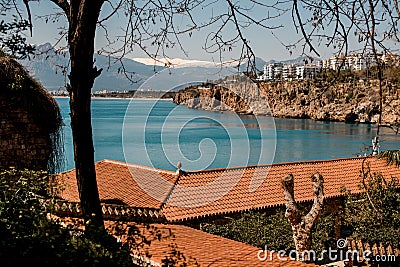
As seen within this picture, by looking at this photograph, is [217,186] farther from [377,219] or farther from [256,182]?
[377,219]

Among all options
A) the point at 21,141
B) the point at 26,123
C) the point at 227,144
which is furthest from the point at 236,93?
the point at 227,144

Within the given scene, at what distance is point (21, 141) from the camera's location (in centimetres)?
955

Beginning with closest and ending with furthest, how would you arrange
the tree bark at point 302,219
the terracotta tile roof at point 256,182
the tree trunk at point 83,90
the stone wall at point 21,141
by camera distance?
the tree trunk at point 83,90, the stone wall at point 21,141, the tree bark at point 302,219, the terracotta tile roof at point 256,182

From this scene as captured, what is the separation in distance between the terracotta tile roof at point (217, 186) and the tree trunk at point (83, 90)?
931cm

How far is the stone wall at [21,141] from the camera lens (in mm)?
9325

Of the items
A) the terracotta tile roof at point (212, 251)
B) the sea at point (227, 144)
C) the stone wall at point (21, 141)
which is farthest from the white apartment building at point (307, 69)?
the sea at point (227, 144)

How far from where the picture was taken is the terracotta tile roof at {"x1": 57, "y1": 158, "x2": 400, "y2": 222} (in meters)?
13.6

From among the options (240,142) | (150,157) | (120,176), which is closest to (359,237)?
(120,176)

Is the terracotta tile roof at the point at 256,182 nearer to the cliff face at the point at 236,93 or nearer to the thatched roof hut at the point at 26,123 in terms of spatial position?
the cliff face at the point at 236,93

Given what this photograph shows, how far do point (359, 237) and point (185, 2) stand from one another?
32.6 feet

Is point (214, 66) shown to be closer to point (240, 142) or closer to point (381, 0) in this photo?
point (381, 0)

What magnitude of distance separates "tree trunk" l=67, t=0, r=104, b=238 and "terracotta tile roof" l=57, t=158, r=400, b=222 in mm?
9312

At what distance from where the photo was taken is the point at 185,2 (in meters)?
3.29

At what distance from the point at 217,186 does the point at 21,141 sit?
23.2ft
